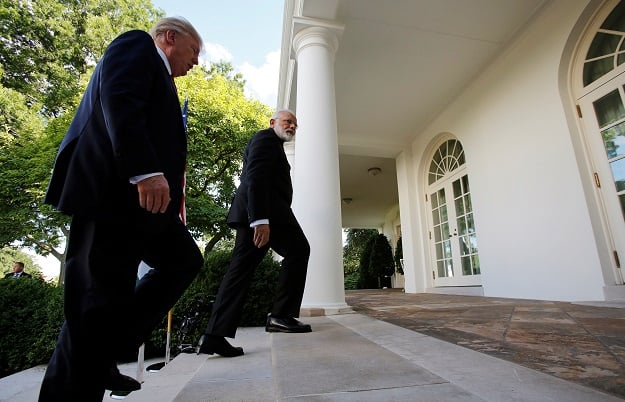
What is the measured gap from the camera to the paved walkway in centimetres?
93

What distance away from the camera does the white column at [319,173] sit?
329 cm

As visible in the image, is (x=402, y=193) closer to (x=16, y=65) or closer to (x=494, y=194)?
(x=494, y=194)

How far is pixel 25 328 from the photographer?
15.9 ft

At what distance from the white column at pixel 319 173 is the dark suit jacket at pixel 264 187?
1.16 m

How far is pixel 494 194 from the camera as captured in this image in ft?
17.4

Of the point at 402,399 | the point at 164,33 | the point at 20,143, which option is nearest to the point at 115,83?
the point at 164,33

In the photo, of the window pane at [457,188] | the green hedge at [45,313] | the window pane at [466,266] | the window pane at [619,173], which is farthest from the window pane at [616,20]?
the green hedge at [45,313]

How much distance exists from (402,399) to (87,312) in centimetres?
92

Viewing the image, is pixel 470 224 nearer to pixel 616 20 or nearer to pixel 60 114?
pixel 616 20

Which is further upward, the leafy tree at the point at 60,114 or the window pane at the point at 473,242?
the leafy tree at the point at 60,114

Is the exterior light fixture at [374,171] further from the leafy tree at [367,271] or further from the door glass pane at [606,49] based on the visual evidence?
the door glass pane at [606,49]

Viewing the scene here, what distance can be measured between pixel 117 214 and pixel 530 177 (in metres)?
5.24

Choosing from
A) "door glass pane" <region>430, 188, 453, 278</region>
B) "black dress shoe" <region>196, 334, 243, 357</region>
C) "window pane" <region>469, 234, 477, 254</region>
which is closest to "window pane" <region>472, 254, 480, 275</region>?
"window pane" <region>469, 234, 477, 254</region>

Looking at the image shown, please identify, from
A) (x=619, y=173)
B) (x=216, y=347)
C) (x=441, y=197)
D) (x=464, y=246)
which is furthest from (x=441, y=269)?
(x=216, y=347)
